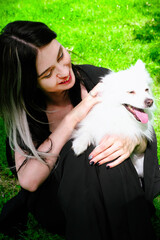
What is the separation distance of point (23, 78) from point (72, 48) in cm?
297

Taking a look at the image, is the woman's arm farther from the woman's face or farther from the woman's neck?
the woman's neck

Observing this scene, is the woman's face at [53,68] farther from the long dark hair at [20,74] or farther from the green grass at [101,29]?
the green grass at [101,29]

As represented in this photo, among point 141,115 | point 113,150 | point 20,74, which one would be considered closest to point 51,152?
point 113,150

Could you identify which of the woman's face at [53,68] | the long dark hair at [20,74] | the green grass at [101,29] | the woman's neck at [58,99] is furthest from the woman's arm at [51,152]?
the green grass at [101,29]

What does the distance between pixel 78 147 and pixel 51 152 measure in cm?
25

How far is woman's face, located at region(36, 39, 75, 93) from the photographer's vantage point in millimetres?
1758

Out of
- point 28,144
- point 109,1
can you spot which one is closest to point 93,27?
point 109,1

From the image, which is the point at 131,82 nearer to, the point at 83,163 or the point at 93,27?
the point at 83,163

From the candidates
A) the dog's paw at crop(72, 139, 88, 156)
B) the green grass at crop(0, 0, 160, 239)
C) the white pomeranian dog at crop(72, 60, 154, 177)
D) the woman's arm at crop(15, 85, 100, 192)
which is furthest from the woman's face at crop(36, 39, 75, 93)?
the green grass at crop(0, 0, 160, 239)

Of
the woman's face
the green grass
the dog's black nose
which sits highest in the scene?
the woman's face

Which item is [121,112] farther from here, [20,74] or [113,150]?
[20,74]

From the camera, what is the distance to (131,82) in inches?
77.5

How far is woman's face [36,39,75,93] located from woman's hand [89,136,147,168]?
591 millimetres

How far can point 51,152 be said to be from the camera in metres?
1.86
